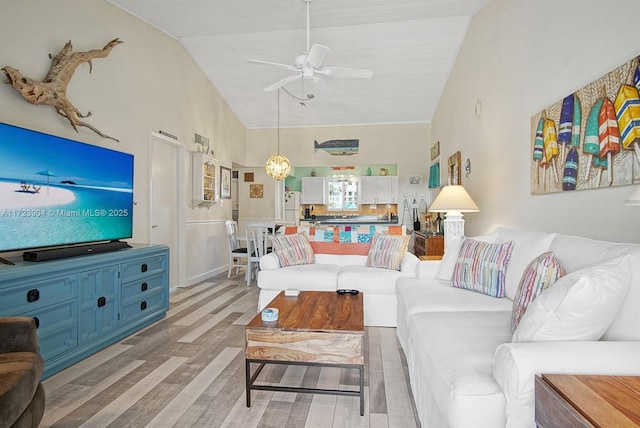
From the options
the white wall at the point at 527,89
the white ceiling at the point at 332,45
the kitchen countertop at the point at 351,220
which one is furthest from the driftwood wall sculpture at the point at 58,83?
the kitchen countertop at the point at 351,220

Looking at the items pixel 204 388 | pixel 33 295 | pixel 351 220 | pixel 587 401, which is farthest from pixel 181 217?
pixel 587 401

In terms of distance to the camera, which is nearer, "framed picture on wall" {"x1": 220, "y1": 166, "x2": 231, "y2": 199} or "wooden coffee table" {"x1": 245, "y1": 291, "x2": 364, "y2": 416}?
"wooden coffee table" {"x1": 245, "y1": 291, "x2": 364, "y2": 416}

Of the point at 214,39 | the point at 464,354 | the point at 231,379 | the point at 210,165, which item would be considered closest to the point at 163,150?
the point at 210,165

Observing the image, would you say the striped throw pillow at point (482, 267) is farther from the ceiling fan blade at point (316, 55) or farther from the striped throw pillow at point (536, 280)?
the ceiling fan blade at point (316, 55)

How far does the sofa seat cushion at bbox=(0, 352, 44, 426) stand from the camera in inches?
48.4

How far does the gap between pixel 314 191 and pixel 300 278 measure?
188 inches

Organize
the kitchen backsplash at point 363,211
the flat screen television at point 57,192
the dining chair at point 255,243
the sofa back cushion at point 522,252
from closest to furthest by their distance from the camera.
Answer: the sofa back cushion at point 522,252
the flat screen television at point 57,192
the dining chair at point 255,243
the kitchen backsplash at point 363,211

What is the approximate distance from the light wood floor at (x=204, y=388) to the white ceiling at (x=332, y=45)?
142 inches

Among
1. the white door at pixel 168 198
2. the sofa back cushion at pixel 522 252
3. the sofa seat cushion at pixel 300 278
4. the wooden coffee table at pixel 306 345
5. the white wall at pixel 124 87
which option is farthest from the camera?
the white door at pixel 168 198

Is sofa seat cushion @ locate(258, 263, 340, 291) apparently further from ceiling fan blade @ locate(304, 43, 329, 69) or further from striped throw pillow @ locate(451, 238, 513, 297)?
ceiling fan blade @ locate(304, 43, 329, 69)

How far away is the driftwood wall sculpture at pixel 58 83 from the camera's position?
2.53m

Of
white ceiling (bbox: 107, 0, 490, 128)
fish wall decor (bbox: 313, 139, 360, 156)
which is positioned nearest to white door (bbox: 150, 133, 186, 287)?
white ceiling (bbox: 107, 0, 490, 128)

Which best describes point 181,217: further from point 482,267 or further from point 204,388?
point 482,267

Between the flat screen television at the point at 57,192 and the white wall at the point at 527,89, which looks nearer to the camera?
the white wall at the point at 527,89
